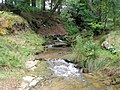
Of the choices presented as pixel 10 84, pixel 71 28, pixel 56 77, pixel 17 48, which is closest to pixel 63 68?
pixel 56 77

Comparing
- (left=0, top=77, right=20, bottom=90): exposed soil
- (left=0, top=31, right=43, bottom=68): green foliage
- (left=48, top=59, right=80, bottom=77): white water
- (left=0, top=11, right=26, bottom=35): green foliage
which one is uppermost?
(left=0, top=11, right=26, bottom=35): green foliage

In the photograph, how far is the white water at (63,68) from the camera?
10.3 m

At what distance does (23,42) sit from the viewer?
1463cm

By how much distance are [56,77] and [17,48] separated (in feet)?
13.3

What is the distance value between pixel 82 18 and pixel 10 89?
56.7 ft

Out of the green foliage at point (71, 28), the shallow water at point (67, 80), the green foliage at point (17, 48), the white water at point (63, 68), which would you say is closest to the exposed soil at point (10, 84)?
the shallow water at point (67, 80)

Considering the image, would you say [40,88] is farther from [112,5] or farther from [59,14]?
[59,14]

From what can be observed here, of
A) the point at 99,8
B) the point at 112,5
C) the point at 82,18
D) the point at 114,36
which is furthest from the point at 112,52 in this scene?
the point at 82,18

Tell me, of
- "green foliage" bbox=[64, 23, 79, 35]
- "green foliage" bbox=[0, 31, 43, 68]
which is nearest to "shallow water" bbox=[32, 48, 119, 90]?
"green foliage" bbox=[0, 31, 43, 68]

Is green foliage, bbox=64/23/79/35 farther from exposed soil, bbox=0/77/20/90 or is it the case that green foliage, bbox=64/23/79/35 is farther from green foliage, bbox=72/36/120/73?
exposed soil, bbox=0/77/20/90

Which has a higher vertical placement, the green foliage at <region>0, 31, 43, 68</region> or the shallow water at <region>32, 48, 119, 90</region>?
the green foliage at <region>0, 31, 43, 68</region>

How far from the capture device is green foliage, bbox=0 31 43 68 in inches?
403

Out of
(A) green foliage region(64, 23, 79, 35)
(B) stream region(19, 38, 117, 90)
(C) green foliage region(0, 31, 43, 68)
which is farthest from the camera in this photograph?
(A) green foliage region(64, 23, 79, 35)

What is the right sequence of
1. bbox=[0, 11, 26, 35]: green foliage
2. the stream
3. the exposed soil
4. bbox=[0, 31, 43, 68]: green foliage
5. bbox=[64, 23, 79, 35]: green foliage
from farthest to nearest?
bbox=[64, 23, 79, 35]: green foliage, bbox=[0, 11, 26, 35]: green foliage, bbox=[0, 31, 43, 68]: green foliage, the stream, the exposed soil
